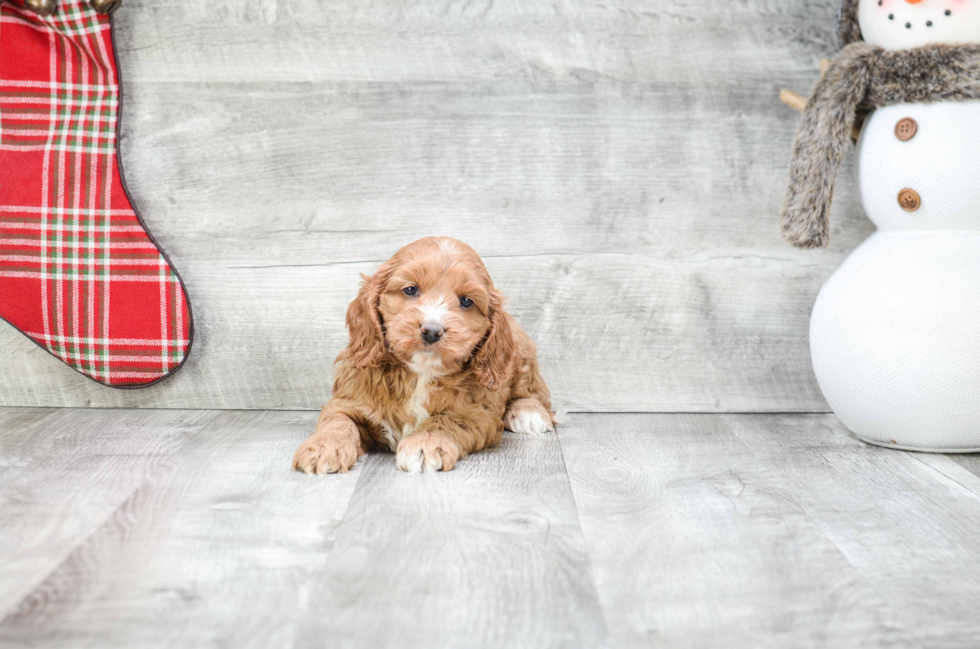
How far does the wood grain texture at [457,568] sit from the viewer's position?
122cm

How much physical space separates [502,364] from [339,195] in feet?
2.91

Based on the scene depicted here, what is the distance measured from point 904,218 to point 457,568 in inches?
63.4

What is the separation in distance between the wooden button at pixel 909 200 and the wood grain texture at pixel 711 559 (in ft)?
2.61

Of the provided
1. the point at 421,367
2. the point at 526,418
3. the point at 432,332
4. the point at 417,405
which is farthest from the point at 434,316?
the point at 526,418

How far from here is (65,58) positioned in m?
2.56

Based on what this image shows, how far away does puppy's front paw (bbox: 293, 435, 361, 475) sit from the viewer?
77.4 inches

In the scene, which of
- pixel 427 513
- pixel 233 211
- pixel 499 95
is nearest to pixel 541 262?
pixel 499 95

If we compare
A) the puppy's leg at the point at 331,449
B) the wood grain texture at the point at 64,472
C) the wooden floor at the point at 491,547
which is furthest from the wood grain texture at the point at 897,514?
the wood grain texture at the point at 64,472

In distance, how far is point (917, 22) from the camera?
2.15 metres

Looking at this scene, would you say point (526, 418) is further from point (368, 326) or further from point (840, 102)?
point (840, 102)

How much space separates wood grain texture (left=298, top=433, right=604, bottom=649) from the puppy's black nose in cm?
33

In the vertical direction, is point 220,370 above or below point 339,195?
below

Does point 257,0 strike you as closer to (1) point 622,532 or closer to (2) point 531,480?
(2) point 531,480

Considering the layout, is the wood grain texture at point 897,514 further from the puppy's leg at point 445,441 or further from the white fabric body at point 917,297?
the puppy's leg at point 445,441
